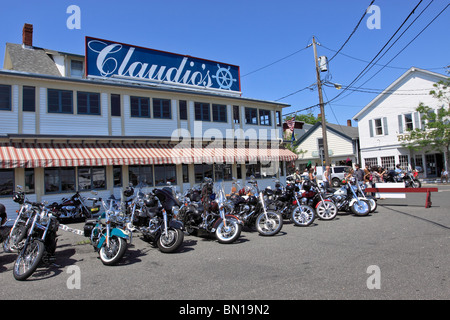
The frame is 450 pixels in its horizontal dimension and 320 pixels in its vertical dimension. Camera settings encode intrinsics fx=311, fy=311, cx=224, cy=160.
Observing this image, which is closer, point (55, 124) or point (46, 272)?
point (46, 272)

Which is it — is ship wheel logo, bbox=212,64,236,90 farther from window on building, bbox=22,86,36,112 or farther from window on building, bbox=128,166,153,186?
window on building, bbox=22,86,36,112

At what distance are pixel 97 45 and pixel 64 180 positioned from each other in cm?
705

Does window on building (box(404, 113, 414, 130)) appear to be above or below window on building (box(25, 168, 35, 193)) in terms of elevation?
above

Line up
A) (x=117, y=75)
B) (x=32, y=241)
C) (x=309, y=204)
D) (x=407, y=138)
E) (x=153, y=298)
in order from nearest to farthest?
(x=153, y=298)
(x=32, y=241)
(x=309, y=204)
(x=117, y=75)
(x=407, y=138)

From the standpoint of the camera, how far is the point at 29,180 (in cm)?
1305

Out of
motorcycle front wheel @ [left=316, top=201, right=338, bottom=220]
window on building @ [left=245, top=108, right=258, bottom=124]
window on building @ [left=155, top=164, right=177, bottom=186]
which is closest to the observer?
motorcycle front wheel @ [left=316, top=201, right=338, bottom=220]

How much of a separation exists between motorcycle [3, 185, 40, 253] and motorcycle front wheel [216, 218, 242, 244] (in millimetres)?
3946

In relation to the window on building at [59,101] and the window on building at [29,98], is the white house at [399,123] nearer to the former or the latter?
the window on building at [59,101]

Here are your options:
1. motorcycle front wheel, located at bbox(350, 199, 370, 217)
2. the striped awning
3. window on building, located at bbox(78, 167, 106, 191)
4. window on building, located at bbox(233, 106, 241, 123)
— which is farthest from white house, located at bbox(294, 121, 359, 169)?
window on building, located at bbox(78, 167, 106, 191)

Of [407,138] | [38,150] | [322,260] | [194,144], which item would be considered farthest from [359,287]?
[407,138]

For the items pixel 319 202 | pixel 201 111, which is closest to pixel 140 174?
pixel 201 111

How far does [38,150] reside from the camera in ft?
41.9

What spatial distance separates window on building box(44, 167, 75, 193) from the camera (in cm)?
1345

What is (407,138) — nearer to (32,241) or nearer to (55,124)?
(55,124)
